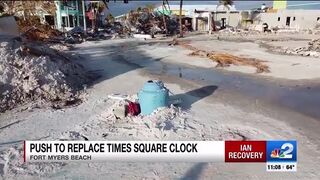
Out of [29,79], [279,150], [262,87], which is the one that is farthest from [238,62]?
[279,150]

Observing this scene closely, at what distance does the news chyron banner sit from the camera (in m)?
7.04

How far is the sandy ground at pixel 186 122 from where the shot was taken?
7.82m

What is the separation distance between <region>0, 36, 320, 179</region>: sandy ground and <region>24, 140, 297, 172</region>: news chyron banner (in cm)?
49

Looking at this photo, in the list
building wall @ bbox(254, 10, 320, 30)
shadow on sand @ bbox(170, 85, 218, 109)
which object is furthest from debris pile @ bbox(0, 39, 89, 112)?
building wall @ bbox(254, 10, 320, 30)

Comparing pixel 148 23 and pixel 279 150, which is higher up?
pixel 148 23

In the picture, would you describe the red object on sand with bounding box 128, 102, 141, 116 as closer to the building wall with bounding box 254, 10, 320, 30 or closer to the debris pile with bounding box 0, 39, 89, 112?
the debris pile with bounding box 0, 39, 89, 112

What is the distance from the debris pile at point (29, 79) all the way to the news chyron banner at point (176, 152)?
20.4 feet

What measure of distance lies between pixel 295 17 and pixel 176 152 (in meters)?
50.6

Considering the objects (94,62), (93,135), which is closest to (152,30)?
(94,62)

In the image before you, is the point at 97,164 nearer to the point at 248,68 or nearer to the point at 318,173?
the point at 318,173

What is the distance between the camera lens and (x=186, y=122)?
422 inches

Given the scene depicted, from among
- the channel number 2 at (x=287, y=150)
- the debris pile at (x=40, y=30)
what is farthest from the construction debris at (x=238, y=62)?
the debris pile at (x=40, y=30)

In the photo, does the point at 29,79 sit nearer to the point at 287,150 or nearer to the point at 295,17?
the point at 287,150

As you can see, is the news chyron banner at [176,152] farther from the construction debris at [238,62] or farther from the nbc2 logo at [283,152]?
the construction debris at [238,62]
